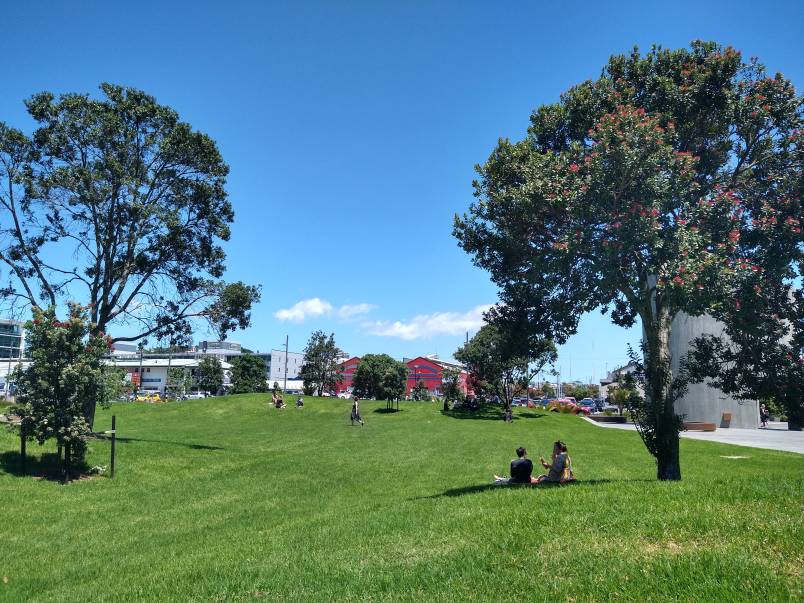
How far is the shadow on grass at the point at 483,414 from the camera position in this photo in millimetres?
47763

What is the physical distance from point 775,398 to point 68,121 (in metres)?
25.0

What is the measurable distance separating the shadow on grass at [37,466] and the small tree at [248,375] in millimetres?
68861

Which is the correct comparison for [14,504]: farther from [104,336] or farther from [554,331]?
[554,331]

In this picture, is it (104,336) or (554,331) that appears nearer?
(554,331)

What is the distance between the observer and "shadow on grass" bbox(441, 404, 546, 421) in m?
47.8

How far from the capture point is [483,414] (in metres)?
50.2

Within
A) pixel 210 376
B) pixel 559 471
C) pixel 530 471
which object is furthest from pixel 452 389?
pixel 210 376

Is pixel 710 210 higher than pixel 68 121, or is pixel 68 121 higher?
pixel 68 121

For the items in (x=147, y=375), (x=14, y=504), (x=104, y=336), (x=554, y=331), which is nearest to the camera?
(x=14, y=504)

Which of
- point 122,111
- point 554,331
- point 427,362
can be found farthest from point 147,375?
point 554,331

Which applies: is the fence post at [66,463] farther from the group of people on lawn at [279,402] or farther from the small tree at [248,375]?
the small tree at [248,375]

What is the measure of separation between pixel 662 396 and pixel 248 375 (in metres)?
82.5

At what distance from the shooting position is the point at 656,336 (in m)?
12.3

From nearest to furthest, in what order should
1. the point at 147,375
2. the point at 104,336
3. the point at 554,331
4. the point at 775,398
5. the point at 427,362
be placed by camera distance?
the point at 775,398
the point at 554,331
the point at 104,336
the point at 147,375
the point at 427,362
